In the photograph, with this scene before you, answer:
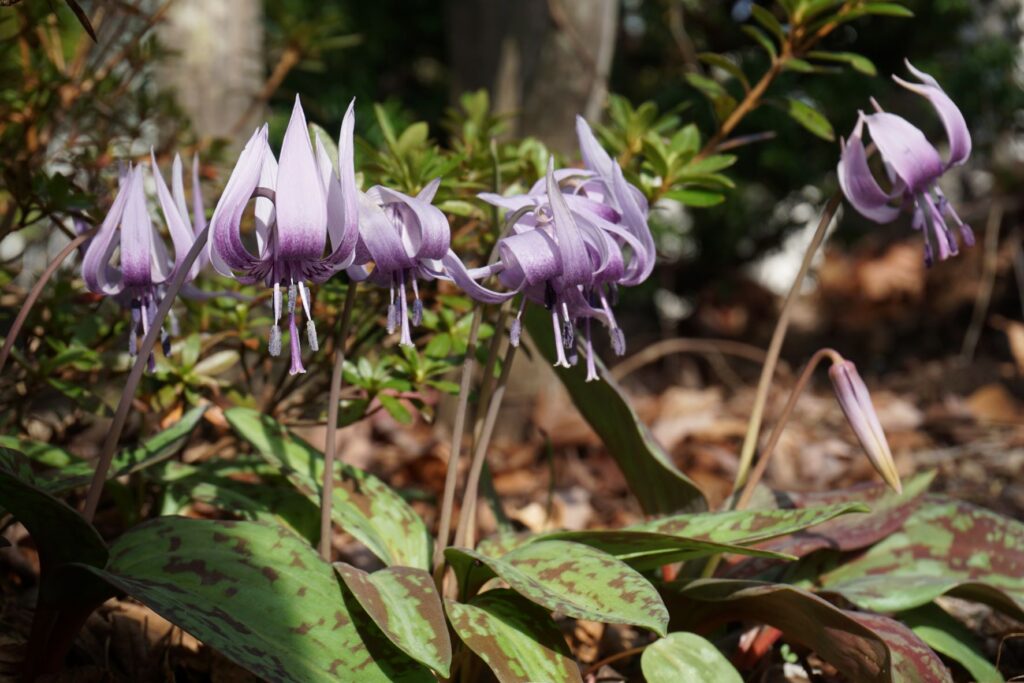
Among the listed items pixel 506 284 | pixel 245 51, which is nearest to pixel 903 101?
pixel 245 51

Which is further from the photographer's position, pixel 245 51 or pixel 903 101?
pixel 903 101

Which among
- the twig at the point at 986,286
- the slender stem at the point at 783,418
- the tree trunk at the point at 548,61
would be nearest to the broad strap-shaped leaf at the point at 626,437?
the slender stem at the point at 783,418

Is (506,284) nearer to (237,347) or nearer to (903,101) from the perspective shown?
(237,347)

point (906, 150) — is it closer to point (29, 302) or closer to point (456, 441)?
point (456, 441)

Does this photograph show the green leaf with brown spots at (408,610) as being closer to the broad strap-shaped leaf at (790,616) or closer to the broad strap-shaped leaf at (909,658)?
the broad strap-shaped leaf at (790,616)

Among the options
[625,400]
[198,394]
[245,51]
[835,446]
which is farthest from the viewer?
[835,446]

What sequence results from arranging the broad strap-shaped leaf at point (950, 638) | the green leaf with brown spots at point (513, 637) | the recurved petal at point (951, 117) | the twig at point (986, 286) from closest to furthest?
the green leaf with brown spots at point (513, 637) < the recurved petal at point (951, 117) < the broad strap-shaped leaf at point (950, 638) < the twig at point (986, 286)

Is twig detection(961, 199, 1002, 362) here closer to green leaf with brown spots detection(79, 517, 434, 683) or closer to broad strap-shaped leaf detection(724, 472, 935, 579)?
broad strap-shaped leaf detection(724, 472, 935, 579)

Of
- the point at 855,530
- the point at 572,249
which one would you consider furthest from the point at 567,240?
the point at 855,530
